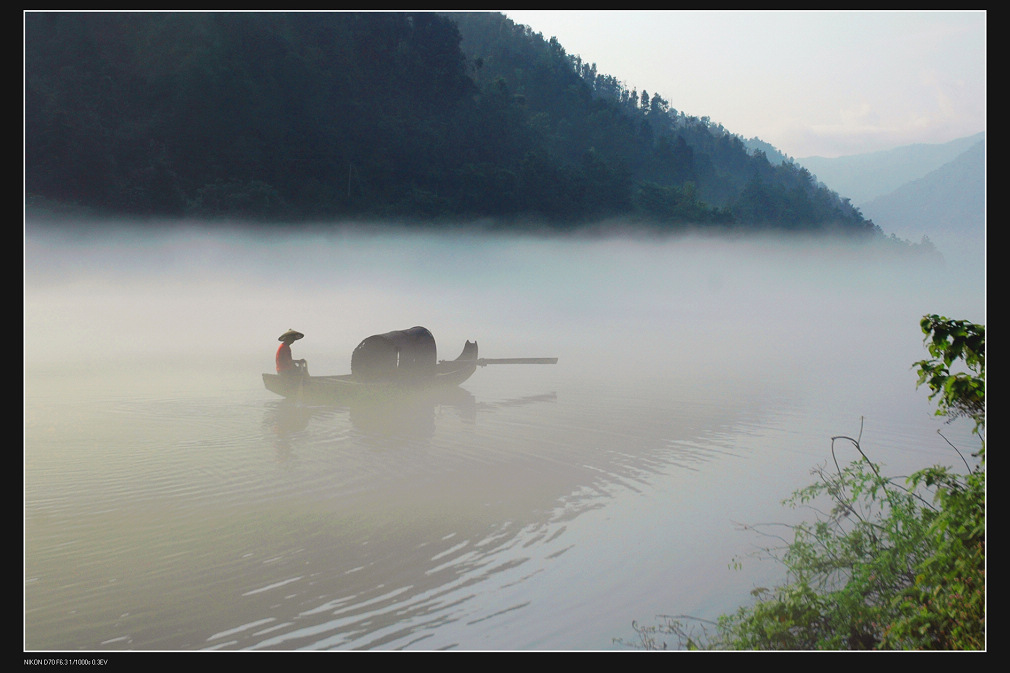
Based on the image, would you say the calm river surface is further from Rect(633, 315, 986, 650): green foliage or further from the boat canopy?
the boat canopy

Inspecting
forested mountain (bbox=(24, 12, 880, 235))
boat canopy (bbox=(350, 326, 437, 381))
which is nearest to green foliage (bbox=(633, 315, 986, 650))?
boat canopy (bbox=(350, 326, 437, 381))

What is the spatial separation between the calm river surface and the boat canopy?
83 cm

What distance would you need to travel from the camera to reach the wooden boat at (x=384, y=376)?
1140cm

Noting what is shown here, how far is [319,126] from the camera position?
51.3 meters

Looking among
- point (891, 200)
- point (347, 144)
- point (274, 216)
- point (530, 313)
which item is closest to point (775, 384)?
point (530, 313)

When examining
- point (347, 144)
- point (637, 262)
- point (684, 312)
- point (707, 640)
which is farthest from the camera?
point (637, 262)

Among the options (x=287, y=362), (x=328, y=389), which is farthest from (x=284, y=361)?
(x=328, y=389)

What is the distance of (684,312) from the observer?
147 feet

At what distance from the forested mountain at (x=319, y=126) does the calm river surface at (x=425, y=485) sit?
76.1 ft

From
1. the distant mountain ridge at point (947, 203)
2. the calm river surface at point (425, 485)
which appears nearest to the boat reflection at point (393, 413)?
the calm river surface at point (425, 485)

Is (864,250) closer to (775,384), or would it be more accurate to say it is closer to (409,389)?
(775,384)

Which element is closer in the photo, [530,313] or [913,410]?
[913,410]

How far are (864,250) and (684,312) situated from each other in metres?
33.8

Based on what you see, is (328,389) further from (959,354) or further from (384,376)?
(959,354)
